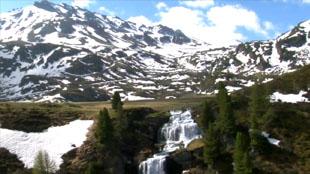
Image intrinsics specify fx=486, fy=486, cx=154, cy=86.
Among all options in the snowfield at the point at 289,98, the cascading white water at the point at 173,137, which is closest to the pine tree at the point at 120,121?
the cascading white water at the point at 173,137

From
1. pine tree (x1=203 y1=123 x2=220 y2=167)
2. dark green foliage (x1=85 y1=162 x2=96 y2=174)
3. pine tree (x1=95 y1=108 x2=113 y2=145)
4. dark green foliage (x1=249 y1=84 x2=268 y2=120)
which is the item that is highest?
dark green foliage (x1=249 y1=84 x2=268 y2=120)

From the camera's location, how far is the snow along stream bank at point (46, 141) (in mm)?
119756

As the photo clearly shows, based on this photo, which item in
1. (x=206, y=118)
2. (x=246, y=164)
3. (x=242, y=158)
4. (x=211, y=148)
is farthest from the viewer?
(x=206, y=118)

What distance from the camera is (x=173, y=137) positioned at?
433ft

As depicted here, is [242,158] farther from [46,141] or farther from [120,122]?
[46,141]

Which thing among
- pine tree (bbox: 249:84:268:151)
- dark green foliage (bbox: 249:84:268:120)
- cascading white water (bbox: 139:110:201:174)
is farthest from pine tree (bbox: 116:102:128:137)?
dark green foliage (bbox: 249:84:268:120)

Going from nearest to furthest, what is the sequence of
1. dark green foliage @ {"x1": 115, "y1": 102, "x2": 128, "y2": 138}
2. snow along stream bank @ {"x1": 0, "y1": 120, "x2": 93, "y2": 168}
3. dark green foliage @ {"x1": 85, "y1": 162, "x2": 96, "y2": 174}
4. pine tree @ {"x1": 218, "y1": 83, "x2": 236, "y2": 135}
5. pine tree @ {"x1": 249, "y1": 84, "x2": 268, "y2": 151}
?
1. dark green foliage @ {"x1": 85, "y1": 162, "x2": 96, "y2": 174}
2. pine tree @ {"x1": 249, "y1": 84, "x2": 268, "y2": 151}
3. pine tree @ {"x1": 218, "y1": 83, "x2": 236, "y2": 135}
4. snow along stream bank @ {"x1": 0, "y1": 120, "x2": 93, "y2": 168}
5. dark green foliage @ {"x1": 115, "y1": 102, "x2": 128, "y2": 138}

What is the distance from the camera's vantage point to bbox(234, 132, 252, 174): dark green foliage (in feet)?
326

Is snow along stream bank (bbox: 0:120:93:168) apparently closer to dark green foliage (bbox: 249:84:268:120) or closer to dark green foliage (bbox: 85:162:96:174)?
dark green foliage (bbox: 85:162:96:174)

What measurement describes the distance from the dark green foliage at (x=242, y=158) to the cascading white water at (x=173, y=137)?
2184 centimetres

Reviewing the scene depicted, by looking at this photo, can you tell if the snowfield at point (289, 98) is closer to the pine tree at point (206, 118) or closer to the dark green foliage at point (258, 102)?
the dark green foliage at point (258, 102)

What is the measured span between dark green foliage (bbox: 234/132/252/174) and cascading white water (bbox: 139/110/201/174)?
71.6 ft

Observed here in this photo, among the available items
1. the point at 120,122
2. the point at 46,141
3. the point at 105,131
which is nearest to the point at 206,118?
the point at 120,122

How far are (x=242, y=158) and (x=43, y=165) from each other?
42.6 metres
